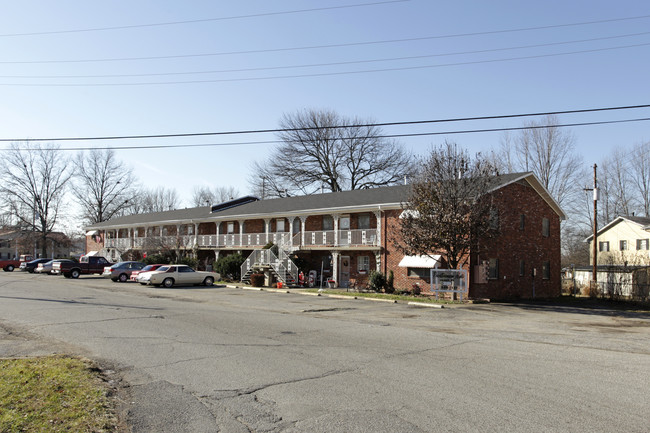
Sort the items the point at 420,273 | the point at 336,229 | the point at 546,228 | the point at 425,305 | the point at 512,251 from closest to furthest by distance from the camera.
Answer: the point at 425,305
the point at 420,273
the point at 512,251
the point at 336,229
the point at 546,228

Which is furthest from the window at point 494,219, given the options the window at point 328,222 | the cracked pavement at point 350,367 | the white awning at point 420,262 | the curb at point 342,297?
the window at point 328,222

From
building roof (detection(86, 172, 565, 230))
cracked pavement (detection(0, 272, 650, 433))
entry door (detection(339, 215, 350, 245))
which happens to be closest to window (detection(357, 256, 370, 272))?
entry door (detection(339, 215, 350, 245))

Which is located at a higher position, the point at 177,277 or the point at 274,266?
the point at 274,266

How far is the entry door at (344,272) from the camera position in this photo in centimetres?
3278

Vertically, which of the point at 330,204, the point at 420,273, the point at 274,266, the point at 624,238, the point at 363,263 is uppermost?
the point at 330,204

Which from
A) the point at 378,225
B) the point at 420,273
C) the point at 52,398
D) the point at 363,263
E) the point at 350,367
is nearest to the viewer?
the point at 52,398

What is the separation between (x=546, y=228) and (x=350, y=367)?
27.6 metres

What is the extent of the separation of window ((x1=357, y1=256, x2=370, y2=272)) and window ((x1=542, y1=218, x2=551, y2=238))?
1145cm

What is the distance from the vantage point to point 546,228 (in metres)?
32.3

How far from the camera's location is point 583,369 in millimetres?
8961

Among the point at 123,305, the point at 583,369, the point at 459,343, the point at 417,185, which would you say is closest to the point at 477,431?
the point at 583,369

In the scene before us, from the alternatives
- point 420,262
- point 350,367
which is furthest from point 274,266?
point 350,367

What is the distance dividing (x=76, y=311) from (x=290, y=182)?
4100 cm

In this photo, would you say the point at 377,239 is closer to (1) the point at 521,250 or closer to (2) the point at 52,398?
(1) the point at 521,250
